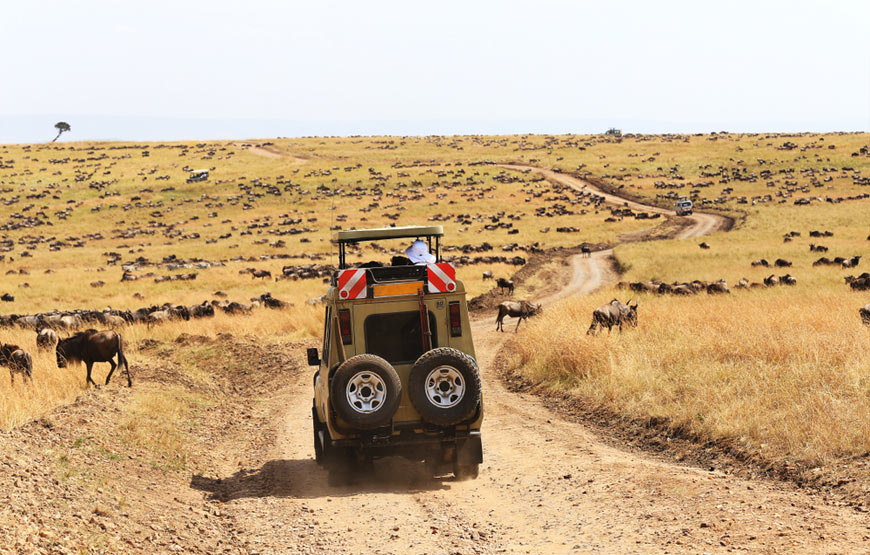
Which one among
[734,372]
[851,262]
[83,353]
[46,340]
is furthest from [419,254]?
[851,262]

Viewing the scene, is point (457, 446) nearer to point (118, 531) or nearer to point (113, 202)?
point (118, 531)

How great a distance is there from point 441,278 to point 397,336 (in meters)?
1.02

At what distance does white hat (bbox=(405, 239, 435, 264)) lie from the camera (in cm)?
1110

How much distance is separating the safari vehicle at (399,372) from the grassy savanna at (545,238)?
442cm

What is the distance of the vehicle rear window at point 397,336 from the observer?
10609 millimetres

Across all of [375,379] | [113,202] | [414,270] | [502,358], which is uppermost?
[113,202]

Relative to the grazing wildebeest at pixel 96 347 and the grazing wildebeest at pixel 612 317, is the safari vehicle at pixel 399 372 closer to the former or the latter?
the grazing wildebeest at pixel 96 347

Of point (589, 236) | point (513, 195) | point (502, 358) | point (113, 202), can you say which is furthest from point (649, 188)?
point (502, 358)

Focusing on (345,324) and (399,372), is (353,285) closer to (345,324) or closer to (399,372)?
(345,324)

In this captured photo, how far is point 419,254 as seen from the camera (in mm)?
11305

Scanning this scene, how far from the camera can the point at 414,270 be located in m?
10.7

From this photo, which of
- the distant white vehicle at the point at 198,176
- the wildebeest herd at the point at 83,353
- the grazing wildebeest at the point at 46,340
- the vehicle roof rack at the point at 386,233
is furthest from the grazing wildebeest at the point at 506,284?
the distant white vehicle at the point at 198,176

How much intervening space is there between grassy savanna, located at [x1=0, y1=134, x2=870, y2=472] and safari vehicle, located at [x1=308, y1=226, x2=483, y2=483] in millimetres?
4422

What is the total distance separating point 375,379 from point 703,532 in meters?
4.18
